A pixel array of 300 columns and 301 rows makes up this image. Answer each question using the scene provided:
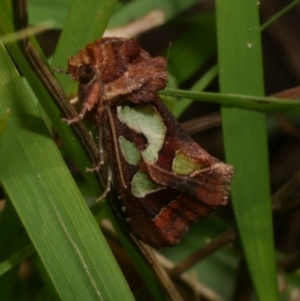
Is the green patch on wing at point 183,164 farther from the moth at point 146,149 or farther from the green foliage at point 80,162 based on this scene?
the green foliage at point 80,162

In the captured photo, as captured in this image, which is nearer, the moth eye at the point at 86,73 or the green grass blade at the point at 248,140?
the moth eye at the point at 86,73

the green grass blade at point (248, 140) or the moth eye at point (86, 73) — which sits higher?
the moth eye at point (86, 73)

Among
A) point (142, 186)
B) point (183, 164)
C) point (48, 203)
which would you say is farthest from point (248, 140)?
point (48, 203)

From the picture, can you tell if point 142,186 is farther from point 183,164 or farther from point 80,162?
point 80,162

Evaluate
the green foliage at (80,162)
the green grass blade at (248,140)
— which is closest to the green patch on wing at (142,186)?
the green foliage at (80,162)

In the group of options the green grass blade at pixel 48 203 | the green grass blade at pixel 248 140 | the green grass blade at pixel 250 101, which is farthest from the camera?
the green grass blade at pixel 248 140

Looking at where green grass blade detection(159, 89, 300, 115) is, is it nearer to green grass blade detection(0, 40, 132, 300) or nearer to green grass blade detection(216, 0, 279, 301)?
green grass blade detection(216, 0, 279, 301)
